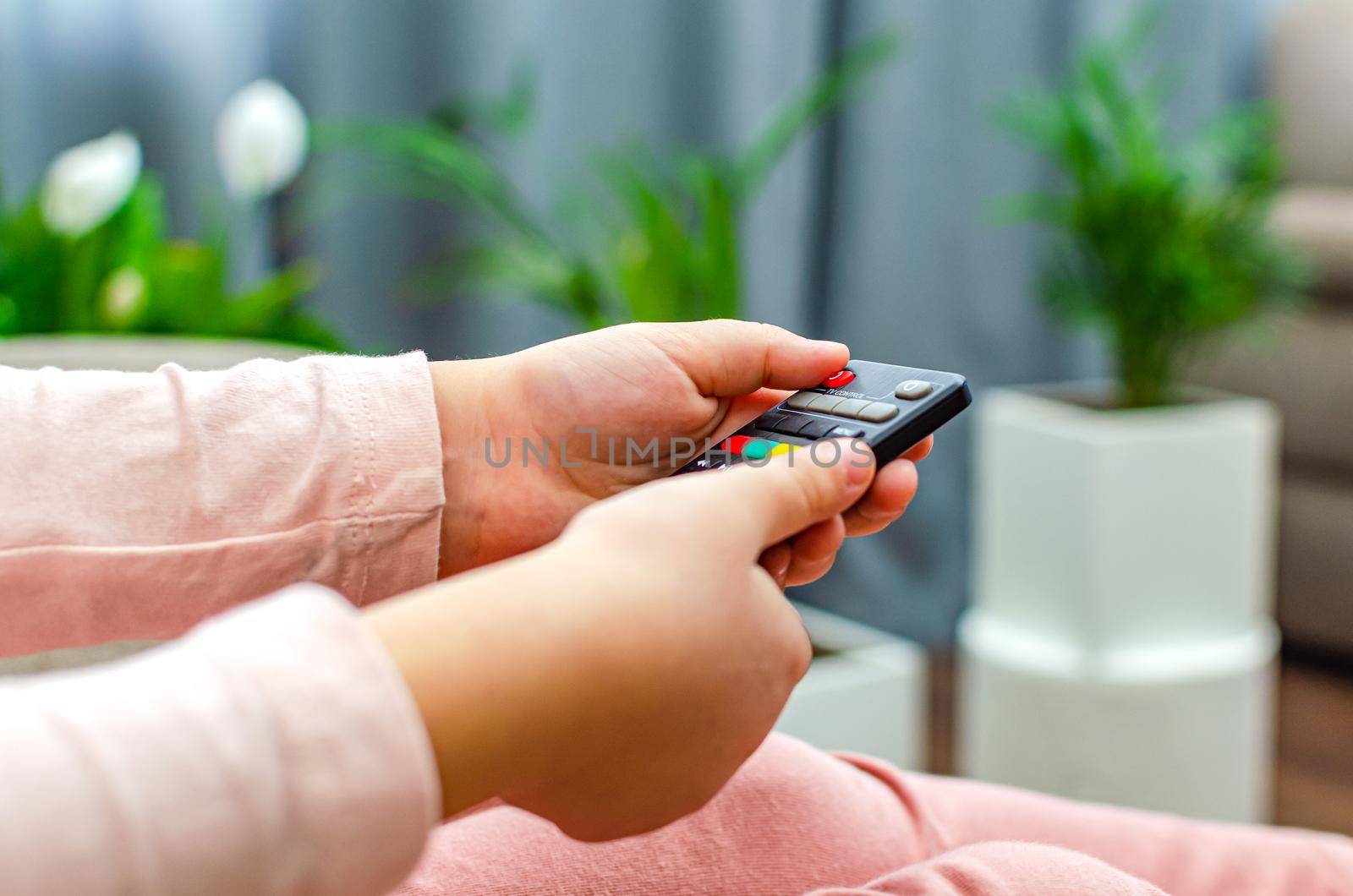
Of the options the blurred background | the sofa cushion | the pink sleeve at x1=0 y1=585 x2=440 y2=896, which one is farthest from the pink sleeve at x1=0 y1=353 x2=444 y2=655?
the sofa cushion

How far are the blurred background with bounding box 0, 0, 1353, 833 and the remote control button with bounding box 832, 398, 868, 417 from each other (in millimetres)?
580

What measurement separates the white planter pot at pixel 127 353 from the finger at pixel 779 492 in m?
0.38

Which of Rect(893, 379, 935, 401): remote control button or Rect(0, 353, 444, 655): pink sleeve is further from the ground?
Rect(893, 379, 935, 401): remote control button

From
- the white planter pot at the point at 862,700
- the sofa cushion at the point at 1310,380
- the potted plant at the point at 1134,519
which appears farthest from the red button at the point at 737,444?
the sofa cushion at the point at 1310,380

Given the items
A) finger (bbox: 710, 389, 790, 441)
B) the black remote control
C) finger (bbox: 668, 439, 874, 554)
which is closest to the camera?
finger (bbox: 668, 439, 874, 554)

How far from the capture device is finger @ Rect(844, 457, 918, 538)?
19.1 inches

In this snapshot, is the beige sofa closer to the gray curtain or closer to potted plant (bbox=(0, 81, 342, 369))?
the gray curtain

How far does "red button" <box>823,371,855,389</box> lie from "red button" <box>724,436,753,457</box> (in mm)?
43

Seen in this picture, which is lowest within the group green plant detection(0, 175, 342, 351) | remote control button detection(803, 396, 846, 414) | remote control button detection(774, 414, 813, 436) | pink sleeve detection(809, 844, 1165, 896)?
pink sleeve detection(809, 844, 1165, 896)

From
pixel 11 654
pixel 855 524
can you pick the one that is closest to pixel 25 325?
pixel 11 654

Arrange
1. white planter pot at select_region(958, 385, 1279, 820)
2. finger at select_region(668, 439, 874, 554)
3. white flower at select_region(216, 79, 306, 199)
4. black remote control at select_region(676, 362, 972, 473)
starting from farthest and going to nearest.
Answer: white planter pot at select_region(958, 385, 1279, 820) → white flower at select_region(216, 79, 306, 199) → black remote control at select_region(676, 362, 972, 473) → finger at select_region(668, 439, 874, 554)

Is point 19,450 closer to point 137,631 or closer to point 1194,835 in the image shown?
point 137,631

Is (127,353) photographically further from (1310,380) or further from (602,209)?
(1310,380)

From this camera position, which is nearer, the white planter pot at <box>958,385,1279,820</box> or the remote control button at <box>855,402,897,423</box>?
the remote control button at <box>855,402,897,423</box>
